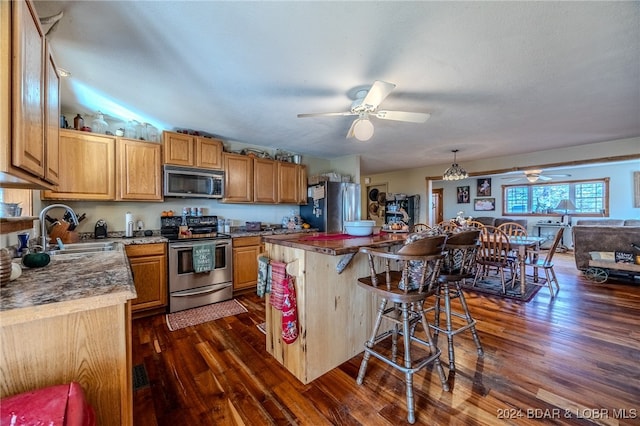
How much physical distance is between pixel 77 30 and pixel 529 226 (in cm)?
1064

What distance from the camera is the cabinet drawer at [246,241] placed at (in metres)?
3.50

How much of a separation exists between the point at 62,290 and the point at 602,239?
6.37 metres

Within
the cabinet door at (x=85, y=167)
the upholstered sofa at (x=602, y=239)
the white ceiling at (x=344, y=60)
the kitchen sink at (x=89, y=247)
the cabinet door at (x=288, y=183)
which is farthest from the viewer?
the cabinet door at (x=288, y=183)

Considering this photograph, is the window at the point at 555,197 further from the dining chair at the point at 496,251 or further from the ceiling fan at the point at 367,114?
the ceiling fan at the point at 367,114

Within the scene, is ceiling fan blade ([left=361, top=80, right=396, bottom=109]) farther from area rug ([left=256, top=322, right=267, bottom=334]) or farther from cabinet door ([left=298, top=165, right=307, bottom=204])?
cabinet door ([left=298, top=165, right=307, bottom=204])

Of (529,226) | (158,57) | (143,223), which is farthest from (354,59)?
(529,226)

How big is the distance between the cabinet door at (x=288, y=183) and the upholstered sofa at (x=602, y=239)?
4874 mm

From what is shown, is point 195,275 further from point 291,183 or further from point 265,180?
point 291,183

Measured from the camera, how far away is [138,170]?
307 cm

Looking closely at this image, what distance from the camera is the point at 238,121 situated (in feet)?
10.3

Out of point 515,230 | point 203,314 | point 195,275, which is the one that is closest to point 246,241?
point 195,275

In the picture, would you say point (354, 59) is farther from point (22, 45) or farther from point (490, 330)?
point (490, 330)

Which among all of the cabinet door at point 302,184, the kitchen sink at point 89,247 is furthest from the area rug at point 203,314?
the cabinet door at point 302,184

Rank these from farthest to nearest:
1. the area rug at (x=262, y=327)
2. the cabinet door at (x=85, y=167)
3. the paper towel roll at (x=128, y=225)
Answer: the paper towel roll at (x=128, y=225) → the cabinet door at (x=85, y=167) → the area rug at (x=262, y=327)
